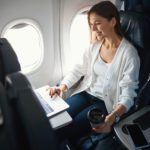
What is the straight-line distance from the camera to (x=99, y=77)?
2.17 m

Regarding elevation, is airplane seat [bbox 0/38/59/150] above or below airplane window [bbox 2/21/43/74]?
above

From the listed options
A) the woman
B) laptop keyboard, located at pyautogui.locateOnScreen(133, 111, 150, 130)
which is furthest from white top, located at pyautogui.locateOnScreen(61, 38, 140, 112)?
laptop keyboard, located at pyautogui.locateOnScreen(133, 111, 150, 130)

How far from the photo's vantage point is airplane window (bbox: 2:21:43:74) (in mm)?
2621

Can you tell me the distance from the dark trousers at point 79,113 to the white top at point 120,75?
83 millimetres

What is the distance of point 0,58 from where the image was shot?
64.4 inches

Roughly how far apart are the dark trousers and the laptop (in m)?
0.23

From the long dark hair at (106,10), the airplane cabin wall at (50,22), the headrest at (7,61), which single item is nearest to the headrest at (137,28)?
the long dark hair at (106,10)

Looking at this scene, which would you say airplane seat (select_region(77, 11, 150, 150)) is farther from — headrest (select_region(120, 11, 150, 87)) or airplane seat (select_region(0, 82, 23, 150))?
airplane seat (select_region(0, 82, 23, 150))

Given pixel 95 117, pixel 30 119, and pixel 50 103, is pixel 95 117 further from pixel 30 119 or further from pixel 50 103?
pixel 30 119

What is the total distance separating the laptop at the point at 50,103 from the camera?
1748 mm

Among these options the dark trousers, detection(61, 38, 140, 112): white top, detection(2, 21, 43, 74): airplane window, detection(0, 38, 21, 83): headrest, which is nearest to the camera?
detection(0, 38, 21, 83): headrest

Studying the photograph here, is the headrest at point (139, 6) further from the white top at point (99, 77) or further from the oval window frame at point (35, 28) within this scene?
the oval window frame at point (35, 28)

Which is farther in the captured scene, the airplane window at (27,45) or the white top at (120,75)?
the airplane window at (27,45)

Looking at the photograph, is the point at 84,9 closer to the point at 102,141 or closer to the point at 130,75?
the point at 130,75
